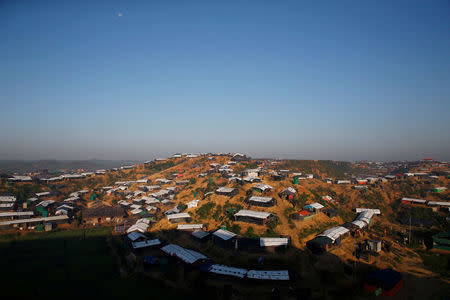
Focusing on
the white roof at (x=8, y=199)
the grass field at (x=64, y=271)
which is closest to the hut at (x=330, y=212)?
the grass field at (x=64, y=271)

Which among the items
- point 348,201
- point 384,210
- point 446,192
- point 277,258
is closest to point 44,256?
point 277,258

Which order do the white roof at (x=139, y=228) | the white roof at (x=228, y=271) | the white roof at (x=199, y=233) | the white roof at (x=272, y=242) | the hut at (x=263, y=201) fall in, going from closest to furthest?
the white roof at (x=228, y=271) → the white roof at (x=272, y=242) → the white roof at (x=199, y=233) → the white roof at (x=139, y=228) → the hut at (x=263, y=201)

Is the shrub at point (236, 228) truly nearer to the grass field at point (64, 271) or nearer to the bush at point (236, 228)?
the bush at point (236, 228)

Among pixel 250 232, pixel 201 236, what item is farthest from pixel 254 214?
pixel 201 236

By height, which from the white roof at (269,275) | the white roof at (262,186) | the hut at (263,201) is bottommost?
the white roof at (269,275)

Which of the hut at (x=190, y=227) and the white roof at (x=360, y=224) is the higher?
the white roof at (x=360, y=224)

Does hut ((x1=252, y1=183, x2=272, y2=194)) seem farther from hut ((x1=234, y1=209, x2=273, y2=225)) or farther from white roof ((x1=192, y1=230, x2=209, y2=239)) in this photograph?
white roof ((x1=192, y1=230, x2=209, y2=239))

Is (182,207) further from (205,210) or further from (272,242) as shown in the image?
(272,242)

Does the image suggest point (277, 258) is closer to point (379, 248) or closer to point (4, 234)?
point (379, 248)
